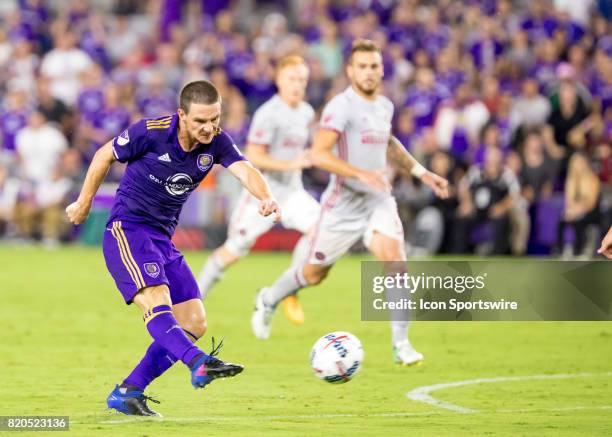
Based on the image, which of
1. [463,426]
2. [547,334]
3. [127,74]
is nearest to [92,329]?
[547,334]

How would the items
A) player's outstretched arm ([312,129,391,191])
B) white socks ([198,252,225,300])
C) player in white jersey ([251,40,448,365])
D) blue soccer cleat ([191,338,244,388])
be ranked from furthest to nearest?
white socks ([198,252,225,300]) < player in white jersey ([251,40,448,365]) < player's outstretched arm ([312,129,391,191]) < blue soccer cleat ([191,338,244,388])

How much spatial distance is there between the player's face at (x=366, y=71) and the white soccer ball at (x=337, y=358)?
120 inches

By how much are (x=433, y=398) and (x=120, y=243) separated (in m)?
2.73

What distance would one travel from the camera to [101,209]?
25156 mm

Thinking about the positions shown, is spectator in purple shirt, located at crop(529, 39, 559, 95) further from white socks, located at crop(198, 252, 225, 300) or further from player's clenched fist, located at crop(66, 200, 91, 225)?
player's clenched fist, located at crop(66, 200, 91, 225)

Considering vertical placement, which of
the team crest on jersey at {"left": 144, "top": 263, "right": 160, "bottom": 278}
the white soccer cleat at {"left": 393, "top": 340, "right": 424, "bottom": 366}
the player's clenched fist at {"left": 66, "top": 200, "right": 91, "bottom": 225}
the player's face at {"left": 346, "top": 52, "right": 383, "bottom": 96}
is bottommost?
the white soccer cleat at {"left": 393, "top": 340, "right": 424, "bottom": 366}

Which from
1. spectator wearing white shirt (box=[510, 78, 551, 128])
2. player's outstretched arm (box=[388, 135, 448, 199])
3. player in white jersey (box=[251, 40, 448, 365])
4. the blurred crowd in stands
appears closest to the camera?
player's outstretched arm (box=[388, 135, 448, 199])

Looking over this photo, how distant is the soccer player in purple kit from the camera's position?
8766 millimetres

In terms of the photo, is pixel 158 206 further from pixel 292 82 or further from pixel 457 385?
pixel 292 82

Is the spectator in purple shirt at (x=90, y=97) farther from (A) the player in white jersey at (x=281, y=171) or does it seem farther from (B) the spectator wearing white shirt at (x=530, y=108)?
(A) the player in white jersey at (x=281, y=171)

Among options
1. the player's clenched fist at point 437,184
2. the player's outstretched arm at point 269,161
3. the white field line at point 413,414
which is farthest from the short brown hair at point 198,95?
the player's outstretched arm at point 269,161

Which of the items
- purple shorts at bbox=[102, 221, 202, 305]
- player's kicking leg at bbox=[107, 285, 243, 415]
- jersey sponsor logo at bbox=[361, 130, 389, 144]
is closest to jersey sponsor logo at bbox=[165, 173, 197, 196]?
purple shorts at bbox=[102, 221, 202, 305]

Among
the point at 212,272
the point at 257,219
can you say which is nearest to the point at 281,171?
the point at 257,219

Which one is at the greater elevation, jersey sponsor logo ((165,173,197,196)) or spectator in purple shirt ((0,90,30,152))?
spectator in purple shirt ((0,90,30,152))
